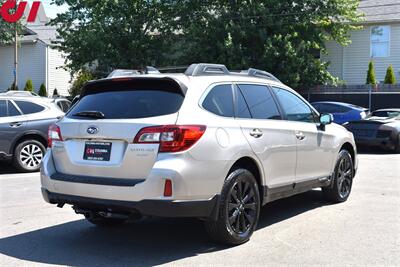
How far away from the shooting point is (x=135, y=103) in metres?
5.33

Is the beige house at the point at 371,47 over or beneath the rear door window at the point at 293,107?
over

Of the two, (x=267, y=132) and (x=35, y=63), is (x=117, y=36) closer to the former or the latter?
(x=35, y=63)

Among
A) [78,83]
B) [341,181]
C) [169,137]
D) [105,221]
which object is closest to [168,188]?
[169,137]

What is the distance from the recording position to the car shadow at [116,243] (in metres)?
5.16

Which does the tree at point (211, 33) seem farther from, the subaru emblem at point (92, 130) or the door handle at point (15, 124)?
the subaru emblem at point (92, 130)

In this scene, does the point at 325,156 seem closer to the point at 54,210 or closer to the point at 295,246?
the point at 295,246

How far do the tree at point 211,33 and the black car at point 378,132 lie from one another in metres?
9.38

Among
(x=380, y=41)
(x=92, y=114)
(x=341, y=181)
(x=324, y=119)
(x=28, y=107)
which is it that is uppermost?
(x=380, y=41)

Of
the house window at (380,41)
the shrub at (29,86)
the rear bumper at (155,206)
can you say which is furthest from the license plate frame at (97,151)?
the shrub at (29,86)

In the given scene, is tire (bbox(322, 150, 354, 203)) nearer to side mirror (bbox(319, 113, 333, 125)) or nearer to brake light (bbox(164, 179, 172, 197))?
side mirror (bbox(319, 113, 333, 125))

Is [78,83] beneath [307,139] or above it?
above

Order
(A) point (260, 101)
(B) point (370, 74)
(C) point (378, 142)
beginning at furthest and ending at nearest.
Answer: (B) point (370, 74)
(C) point (378, 142)
(A) point (260, 101)

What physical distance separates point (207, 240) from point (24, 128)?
22.2 feet

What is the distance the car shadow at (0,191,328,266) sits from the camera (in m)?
5.16
